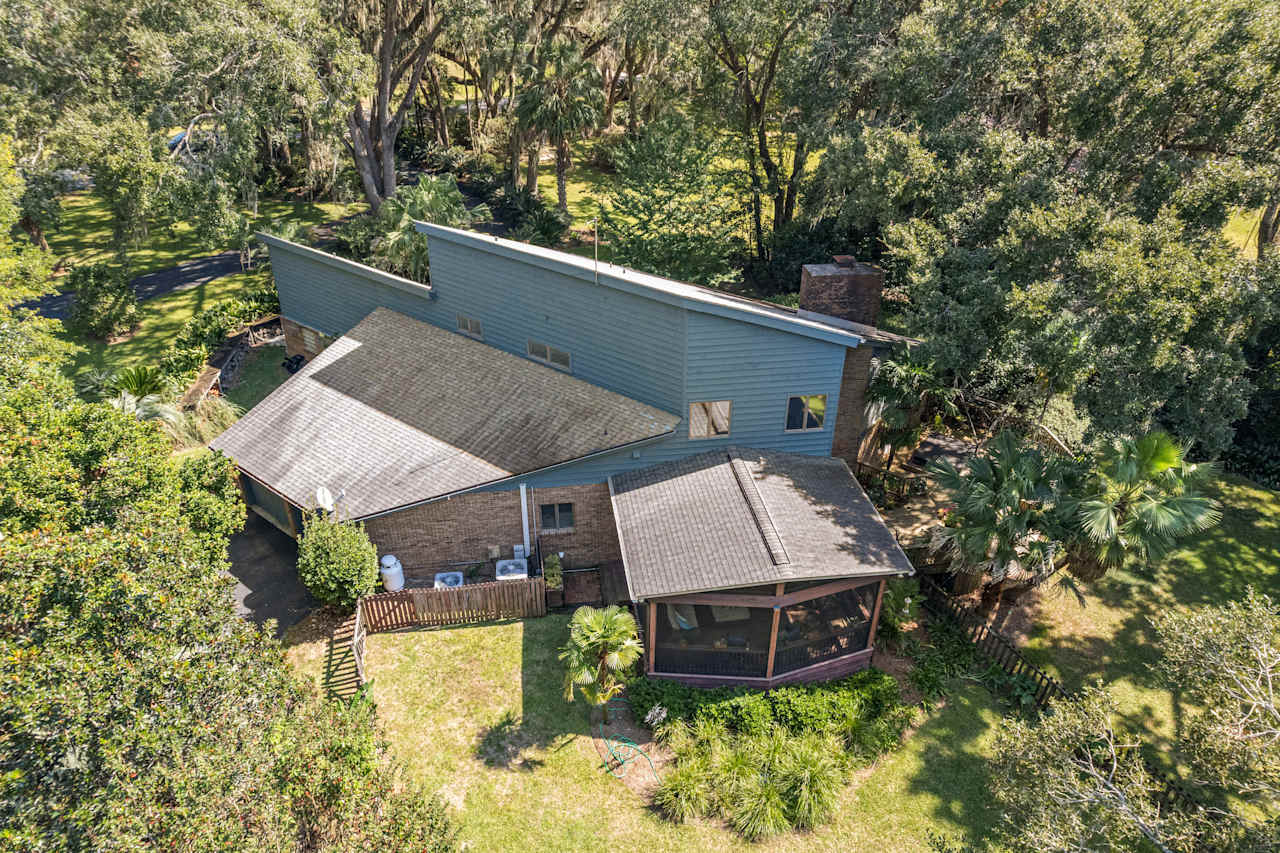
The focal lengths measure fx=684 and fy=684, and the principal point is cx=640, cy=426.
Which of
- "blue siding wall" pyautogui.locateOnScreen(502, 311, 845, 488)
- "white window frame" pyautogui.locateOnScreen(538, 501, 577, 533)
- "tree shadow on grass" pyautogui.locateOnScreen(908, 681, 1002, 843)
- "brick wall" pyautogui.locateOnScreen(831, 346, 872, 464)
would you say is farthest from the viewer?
"brick wall" pyautogui.locateOnScreen(831, 346, 872, 464)

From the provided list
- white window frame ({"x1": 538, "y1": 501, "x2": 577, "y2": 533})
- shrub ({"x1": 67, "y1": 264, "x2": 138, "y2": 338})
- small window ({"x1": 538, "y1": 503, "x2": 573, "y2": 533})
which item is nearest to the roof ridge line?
white window frame ({"x1": 538, "y1": 501, "x2": 577, "y2": 533})

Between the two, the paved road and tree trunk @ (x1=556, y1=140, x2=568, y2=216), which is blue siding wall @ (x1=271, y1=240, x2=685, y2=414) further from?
tree trunk @ (x1=556, y1=140, x2=568, y2=216)

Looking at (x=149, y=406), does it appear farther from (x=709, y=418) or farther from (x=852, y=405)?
(x=852, y=405)

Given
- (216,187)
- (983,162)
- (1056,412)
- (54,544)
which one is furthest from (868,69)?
(54,544)

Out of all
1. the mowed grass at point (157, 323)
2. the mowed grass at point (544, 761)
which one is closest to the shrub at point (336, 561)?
the mowed grass at point (544, 761)

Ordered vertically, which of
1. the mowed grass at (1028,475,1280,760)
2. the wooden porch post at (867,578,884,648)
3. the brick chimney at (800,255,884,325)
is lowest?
the mowed grass at (1028,475,1280,760)

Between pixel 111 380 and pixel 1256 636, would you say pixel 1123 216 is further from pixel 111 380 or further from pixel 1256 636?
pixel 111 380

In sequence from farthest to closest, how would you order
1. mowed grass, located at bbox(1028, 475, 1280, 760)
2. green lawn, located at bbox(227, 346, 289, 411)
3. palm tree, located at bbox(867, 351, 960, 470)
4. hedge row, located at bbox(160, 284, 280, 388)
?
green lawn, located at bbox(227, 346, 289, 411)
hedge row, located at bbox(160, 284, 280, 388)
palm tree, located at bbox(867, 351, 960, 470)
mowed grass, located at bbox(1028, 475, 1280, 760)

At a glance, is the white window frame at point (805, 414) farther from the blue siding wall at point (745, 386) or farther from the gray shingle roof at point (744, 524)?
the gray shingle roof at point (744, 524)
